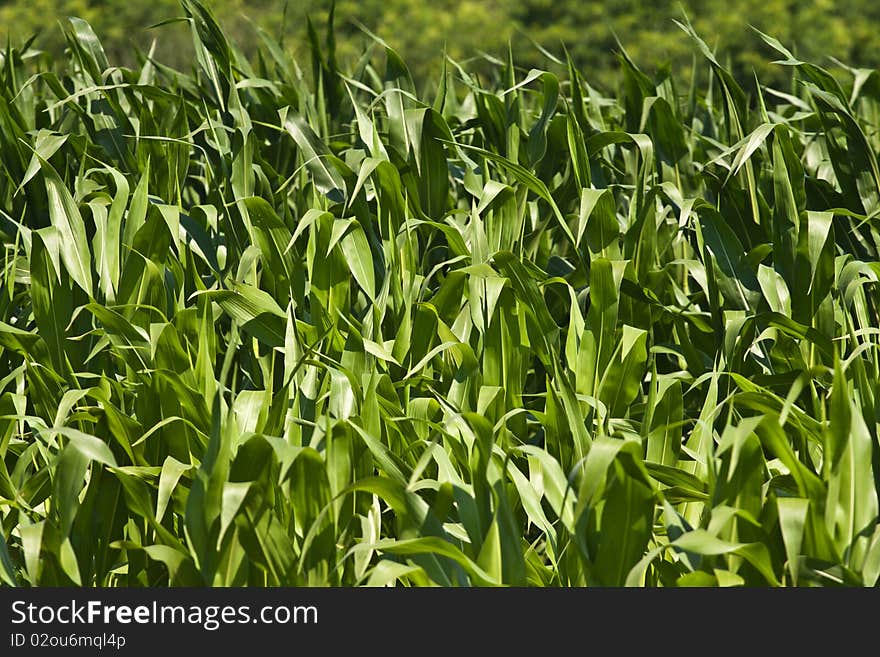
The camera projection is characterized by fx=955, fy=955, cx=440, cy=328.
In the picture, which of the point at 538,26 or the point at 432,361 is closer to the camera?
the point at 432,361

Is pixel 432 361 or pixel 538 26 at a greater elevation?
pixel 538 26

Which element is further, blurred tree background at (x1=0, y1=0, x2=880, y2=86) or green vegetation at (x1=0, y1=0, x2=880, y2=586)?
blurred tree background at (x1=0, y1=0, x2=880, y2=86)

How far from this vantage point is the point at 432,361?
53.2 inches

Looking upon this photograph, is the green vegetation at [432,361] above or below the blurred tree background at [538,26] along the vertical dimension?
below

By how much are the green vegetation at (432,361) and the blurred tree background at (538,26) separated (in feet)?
20.0

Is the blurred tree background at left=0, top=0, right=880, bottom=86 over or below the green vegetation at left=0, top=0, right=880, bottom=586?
over

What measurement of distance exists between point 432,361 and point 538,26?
7.96 metres

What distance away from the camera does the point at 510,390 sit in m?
1.30

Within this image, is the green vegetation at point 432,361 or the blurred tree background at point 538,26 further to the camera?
the blurred tree background at point 538,26

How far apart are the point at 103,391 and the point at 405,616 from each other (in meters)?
0.52

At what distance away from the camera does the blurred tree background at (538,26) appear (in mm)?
7805

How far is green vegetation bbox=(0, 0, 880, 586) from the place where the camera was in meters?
0.96

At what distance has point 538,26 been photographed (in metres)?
8.74

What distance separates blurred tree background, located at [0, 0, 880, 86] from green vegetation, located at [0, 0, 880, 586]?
20.0 ft
